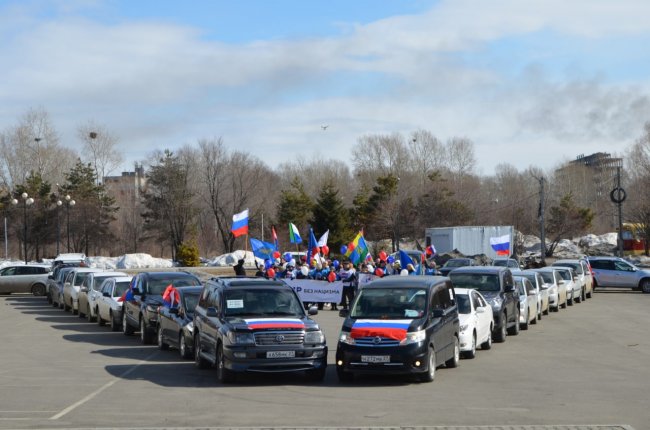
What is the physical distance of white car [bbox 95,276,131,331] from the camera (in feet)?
89.6

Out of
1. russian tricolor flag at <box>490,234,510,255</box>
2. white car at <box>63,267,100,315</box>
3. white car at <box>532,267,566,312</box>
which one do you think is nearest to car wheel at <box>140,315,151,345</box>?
white car at <box>63,267,100,315</box>

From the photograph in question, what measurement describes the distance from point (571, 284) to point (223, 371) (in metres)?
24.6

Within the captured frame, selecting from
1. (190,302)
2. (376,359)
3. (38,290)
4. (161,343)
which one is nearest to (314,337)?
(376,359)

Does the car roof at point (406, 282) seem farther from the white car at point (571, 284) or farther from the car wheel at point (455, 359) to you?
the white car at point (571, 284)

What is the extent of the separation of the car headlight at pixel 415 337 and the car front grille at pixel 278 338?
1.72 m

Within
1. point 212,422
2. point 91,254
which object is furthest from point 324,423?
point 91,254

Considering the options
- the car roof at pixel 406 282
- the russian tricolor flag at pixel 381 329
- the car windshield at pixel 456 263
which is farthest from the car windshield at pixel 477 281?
Result: the car windshield at pixel 456 263

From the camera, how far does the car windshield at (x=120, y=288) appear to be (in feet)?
93.1

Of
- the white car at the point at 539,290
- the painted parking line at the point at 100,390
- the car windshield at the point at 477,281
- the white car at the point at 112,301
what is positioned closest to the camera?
the painted parking line at the point at 100,390

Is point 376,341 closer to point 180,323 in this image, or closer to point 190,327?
point 190,327

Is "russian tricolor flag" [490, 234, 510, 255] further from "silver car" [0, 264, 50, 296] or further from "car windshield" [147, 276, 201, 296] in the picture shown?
"car windshield" [147, 276, 201, 296]

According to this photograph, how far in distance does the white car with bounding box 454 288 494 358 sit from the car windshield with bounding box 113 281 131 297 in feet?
38.5

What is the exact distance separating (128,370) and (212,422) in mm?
6346

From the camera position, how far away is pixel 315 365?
15727mm
